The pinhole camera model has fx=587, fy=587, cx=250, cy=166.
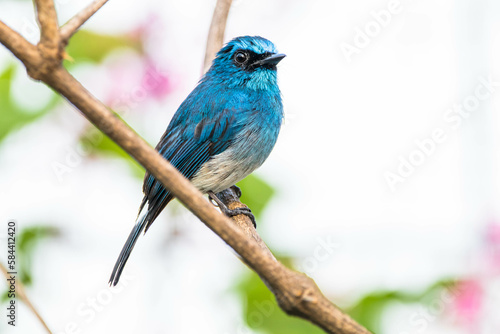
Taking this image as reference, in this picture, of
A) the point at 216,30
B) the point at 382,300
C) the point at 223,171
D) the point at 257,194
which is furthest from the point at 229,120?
the point at 382,300

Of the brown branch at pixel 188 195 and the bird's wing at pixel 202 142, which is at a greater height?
the brown branch at pixel 188 195

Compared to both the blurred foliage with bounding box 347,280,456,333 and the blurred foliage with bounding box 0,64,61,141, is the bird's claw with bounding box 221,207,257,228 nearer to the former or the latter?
the blurred foliage with bounding box 347,280,456,333

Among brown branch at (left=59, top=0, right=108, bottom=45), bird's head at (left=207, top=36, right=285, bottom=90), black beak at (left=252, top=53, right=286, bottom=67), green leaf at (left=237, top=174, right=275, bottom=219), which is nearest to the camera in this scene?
brown branch at (left=59, top=0, right=108, bottom=45)

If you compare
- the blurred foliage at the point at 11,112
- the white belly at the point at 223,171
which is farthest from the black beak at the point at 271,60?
the blurred foliage at the point at 11,112

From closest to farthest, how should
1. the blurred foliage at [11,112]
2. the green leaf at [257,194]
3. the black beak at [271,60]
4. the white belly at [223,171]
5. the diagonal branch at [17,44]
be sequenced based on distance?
the diagonal branch at [17,44] → the blurred foliage at [11,112] → the green leaf at [257,194] → the white belly at [223,171] → the black beak at [271,60]

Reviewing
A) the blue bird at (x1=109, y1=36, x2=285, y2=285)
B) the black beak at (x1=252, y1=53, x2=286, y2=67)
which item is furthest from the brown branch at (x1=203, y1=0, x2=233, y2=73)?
Answer: the black beak at (x1=252, y1=53, x2=286, y2=67)

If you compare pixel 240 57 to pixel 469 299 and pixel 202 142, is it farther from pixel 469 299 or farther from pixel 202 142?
pixel 469 299

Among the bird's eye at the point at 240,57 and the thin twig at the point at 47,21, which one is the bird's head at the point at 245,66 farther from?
the thin twig at the point at 47,21
